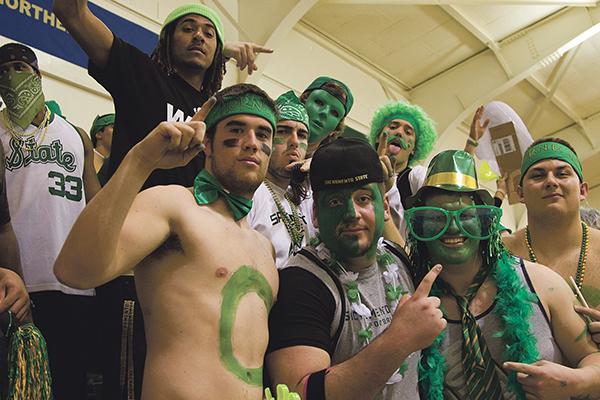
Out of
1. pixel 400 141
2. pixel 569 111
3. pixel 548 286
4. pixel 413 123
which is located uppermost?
pixel 569 111

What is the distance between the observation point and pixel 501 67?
9.04 meters

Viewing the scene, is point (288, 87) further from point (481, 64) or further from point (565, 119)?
point (565, 119)

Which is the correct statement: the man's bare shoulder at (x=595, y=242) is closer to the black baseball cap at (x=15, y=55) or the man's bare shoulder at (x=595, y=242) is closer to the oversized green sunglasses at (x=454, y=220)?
the oversized green sunglasses at (x=454, y=220)

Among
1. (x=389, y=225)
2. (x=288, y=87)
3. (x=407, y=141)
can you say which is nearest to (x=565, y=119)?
(x=288, y=87)

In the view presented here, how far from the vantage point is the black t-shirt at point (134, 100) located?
2.27m

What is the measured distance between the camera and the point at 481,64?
30.1 feet

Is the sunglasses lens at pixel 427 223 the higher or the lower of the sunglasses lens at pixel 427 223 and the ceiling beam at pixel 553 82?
the lower

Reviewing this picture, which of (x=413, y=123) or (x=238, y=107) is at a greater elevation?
(x=413, y=123)

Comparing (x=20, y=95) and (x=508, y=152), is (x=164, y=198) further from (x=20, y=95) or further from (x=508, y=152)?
(x=508, y=152)

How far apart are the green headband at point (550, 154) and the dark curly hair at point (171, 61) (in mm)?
1373

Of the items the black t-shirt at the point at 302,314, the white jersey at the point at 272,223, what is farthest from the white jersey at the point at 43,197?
the black t-shirt at the point at 302,314

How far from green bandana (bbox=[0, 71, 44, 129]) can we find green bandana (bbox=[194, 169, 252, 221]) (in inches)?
39.9

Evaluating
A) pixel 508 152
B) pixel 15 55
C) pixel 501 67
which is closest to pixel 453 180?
pixel 508 152

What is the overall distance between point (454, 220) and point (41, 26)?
3533mm
